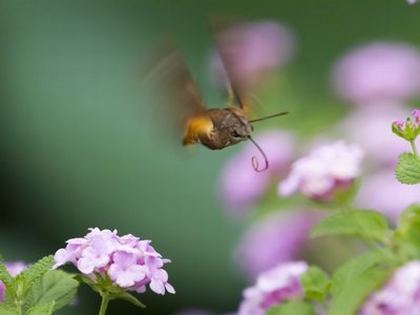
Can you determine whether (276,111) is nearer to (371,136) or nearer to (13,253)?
(371,136)

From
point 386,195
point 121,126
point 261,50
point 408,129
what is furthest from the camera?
point 121,126

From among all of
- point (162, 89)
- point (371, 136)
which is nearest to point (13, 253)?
point (371, 136)

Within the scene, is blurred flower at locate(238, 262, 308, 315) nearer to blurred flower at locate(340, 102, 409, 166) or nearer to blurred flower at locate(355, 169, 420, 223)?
blurred flower at locate(355, 169, 420, 223)

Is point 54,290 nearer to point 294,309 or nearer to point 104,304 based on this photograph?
point 104,304

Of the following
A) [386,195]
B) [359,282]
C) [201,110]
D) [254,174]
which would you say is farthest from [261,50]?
[359,282]

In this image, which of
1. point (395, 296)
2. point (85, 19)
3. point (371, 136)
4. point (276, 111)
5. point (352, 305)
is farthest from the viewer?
point (85, 19)
